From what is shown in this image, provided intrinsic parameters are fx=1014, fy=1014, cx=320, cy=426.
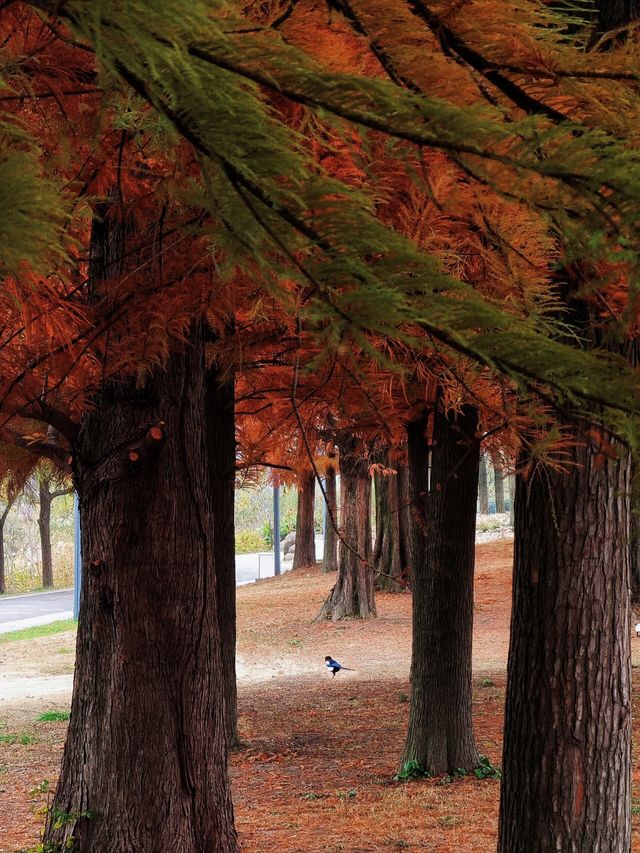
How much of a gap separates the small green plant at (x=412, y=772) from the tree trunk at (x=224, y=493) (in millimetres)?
1650

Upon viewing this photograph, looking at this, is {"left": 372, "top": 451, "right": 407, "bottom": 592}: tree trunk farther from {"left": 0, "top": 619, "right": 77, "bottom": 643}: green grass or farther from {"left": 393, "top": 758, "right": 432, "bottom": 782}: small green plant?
{"left": 393, "top": 758, "right": 432, "bottom": 782}: small green plant

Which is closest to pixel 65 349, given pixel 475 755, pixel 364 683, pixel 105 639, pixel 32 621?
pixel 105 639

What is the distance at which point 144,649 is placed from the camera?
576cm

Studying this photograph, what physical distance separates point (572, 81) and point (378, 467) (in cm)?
1288

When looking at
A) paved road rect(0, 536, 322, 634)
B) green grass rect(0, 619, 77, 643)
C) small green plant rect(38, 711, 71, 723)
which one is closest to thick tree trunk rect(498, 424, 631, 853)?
small green plant rect(38, 711, 71, 723)

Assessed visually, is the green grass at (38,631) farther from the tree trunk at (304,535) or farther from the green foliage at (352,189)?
the green foliage at (352,189)

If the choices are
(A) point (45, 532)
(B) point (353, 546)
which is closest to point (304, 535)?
(A) point (45, 532)

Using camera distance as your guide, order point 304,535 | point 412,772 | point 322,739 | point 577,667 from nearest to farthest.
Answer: point 577,667 < point 412,772 < point 322,739 < point 304,535

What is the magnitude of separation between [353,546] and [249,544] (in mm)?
39042

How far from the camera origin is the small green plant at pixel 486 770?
30.2ft

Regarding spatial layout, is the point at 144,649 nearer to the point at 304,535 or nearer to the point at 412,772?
the point at 412,772

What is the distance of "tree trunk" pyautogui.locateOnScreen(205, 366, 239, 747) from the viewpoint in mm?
9242

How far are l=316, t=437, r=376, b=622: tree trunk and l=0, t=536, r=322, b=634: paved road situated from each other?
8.18 m

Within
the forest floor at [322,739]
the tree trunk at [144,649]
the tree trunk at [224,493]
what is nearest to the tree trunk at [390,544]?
the forest floor at [322,739]
